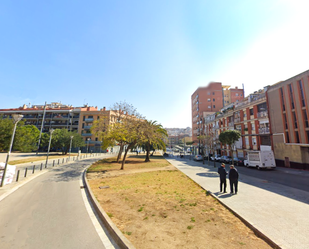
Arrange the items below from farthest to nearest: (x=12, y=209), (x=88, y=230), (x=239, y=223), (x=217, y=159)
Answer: (x=217, y=159), (x=12, y=209), (x=239, y=223), (x=88, y=230)

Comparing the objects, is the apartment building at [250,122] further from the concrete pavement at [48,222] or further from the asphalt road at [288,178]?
the concrete pavement at [48,222]

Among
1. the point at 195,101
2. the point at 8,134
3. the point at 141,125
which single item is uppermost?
the point at 195,101

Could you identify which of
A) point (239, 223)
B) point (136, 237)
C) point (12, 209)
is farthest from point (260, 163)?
point (12, 209)

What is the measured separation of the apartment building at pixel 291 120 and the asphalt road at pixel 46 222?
93.9ft

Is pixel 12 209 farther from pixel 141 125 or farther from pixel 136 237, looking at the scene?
pixel 141 125

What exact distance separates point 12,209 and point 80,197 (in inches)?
111

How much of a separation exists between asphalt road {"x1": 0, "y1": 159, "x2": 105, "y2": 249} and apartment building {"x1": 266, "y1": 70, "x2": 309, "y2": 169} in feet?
93.9

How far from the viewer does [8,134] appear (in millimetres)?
17266

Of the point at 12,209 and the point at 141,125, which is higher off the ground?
the point at 141,125

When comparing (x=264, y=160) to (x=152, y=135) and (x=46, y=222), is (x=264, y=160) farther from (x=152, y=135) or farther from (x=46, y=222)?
(x=46, y=222)

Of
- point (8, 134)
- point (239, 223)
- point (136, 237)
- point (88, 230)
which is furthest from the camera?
point (8, 134)

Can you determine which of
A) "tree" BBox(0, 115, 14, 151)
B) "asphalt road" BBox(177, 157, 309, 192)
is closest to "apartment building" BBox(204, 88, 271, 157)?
"asphalt road" BBox(177, 157, 309, 192)

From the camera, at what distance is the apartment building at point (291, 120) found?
21500 millimetres

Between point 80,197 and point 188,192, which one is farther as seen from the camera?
point 188,192
